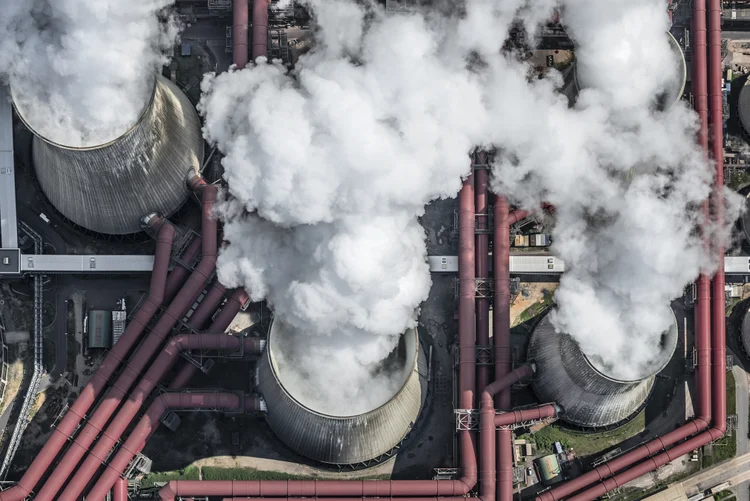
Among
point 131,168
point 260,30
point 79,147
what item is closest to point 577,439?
point 131,168

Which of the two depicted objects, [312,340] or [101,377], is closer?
[312,340]

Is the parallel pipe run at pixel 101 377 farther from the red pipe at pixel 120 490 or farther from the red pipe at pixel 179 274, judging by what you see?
the red pipe at pixel 120 490

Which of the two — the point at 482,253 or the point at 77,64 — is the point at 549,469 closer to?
the point at 482,253

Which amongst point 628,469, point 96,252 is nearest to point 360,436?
point 628,469

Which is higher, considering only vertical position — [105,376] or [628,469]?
[105,376]

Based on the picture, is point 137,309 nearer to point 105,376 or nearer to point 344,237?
point 105,376

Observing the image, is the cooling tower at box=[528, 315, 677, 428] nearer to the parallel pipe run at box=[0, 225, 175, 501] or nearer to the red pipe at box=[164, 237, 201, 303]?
the red pipe at box=[164, 237, 201, 303]

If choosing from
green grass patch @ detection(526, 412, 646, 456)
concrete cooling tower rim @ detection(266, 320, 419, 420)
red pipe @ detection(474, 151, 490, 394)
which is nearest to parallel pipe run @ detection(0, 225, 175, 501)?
concrete cooling tower rim @ detection(266, 320, 419, 420)
